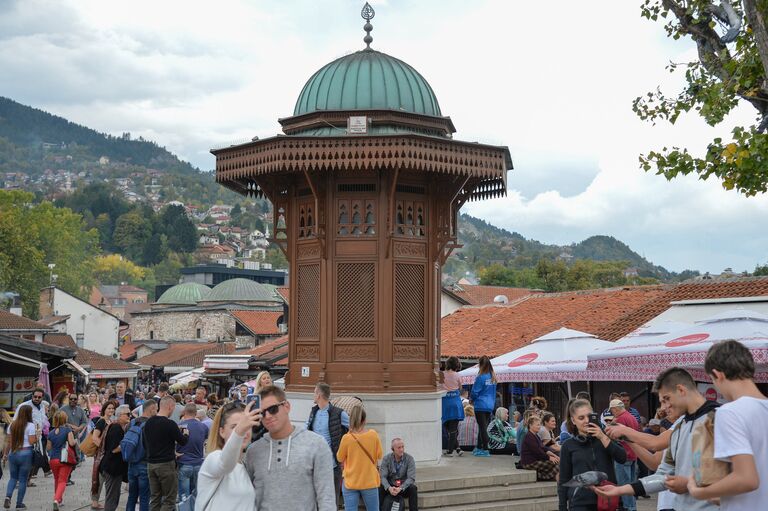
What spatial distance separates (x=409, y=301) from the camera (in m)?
16.0

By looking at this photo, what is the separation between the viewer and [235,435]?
18.5ft

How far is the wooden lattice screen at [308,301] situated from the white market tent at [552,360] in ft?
13.6

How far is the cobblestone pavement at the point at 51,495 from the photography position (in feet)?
50.2

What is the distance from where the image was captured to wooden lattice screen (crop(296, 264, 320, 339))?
16109 mm

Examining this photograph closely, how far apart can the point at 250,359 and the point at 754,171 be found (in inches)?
1438

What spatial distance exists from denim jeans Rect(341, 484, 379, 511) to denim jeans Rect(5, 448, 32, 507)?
5.82m

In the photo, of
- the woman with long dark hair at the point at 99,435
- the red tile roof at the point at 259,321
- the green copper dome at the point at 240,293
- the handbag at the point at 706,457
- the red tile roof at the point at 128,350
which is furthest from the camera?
the green copper dome at the point at 240,293

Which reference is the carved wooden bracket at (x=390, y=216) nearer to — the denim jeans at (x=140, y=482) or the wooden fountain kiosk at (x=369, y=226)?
the wooden fountain kiosk at (x=369, y=226)

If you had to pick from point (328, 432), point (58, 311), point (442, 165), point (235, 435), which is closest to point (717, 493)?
point (235, 435)

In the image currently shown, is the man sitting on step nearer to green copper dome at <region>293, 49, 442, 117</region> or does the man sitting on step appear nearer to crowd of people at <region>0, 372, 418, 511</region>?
crowd of people at <region>0, 372, 418, 511</region>

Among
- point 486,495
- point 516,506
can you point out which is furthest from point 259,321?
point 516,506

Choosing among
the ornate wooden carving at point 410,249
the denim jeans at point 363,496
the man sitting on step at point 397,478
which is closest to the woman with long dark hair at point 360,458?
the denim jeans at point 363,496

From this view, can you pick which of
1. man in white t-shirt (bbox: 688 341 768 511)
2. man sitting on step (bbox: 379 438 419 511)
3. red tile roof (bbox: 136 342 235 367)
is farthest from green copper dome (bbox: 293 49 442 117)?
red tile roof (bbox: 136 342 235 367)

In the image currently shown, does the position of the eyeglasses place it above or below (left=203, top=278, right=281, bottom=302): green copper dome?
below
